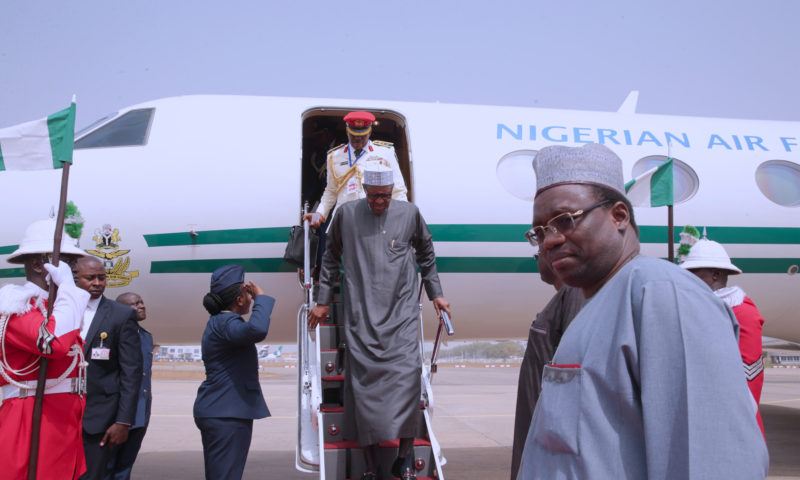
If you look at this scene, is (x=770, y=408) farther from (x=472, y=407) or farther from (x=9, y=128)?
(x=9, y=128)

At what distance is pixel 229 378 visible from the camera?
423 cm

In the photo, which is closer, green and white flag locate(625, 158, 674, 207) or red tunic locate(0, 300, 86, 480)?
red tunic locate(0, 300, 86, 480)

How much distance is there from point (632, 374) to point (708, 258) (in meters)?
3.65

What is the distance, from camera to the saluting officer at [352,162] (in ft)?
17.6

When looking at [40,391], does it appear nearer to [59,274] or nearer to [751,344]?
[59,274]

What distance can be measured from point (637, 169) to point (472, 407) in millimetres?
9343

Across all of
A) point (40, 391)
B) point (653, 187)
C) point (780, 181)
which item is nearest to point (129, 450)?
point (40, 391)

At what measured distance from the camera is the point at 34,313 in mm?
3277

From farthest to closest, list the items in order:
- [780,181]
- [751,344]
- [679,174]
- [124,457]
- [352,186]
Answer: [780,181] < [679,174] < [352,186] < [124,457] < [751,344]

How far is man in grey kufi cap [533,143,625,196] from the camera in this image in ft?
4.90

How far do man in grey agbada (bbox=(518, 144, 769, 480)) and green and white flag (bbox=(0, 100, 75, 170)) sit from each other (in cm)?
337

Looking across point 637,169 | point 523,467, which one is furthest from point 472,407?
point 523,467

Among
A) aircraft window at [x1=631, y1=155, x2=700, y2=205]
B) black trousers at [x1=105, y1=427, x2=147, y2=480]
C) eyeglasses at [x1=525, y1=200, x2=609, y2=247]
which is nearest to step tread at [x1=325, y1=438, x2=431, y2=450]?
black trousers at [x1=105, y1=427, x2=147, y2=480]

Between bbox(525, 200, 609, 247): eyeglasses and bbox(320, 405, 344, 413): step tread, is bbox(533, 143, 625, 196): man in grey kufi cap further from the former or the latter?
bbox(320, 405, 344, 413): step tread
